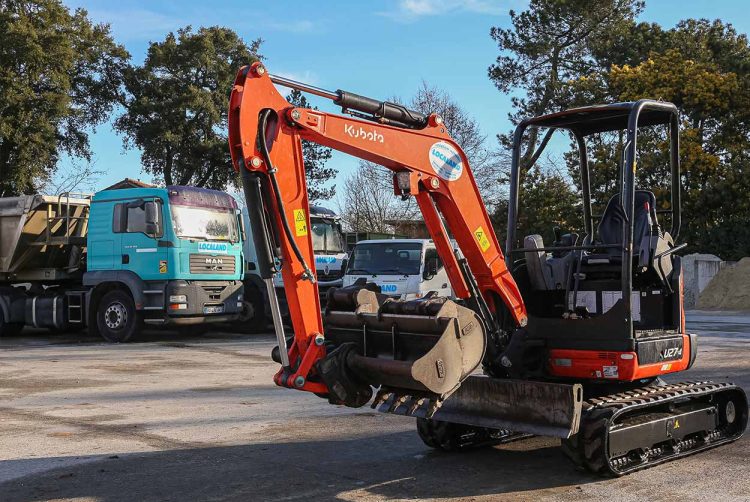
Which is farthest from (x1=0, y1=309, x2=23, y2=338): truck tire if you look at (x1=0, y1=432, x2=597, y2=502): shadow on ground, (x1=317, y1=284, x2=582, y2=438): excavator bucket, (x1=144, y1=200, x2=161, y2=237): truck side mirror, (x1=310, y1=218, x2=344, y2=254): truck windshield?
(x1=317, y1=284, x2=582, y2=438): excavator bucket

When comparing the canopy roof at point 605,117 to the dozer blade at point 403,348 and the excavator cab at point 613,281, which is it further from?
the dozer blade at point 403,348

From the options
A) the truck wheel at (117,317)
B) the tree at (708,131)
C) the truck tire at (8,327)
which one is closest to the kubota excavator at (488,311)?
the truck wheel at (117,317)

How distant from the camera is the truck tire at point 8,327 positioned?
2045cm

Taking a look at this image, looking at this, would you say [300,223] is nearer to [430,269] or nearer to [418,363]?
[418,363]

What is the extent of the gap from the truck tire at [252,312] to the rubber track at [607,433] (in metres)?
14.2

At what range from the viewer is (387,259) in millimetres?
18656

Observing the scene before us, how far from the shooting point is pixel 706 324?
23062 millimetres

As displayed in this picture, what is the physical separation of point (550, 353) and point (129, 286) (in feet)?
42.7

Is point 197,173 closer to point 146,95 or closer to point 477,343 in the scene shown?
point 146,95

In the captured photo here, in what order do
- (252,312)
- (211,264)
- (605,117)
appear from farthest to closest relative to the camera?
(252,312) → (211,264) → (605,117)

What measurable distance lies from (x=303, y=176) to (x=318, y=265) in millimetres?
14912

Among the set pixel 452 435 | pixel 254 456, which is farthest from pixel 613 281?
pixel 254 456

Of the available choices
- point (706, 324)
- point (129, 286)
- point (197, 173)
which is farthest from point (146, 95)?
point (706, 324)

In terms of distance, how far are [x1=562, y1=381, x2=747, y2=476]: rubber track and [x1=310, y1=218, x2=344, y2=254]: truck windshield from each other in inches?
575
